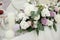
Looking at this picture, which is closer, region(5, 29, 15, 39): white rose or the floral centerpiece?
region(5, 29, 15, 39): white rose

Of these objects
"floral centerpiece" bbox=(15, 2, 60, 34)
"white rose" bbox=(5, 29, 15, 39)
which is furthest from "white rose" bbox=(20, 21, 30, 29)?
"white rose" bbox=(5, 29, 15, 39)

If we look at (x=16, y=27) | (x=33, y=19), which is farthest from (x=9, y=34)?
(x=33, y=19)

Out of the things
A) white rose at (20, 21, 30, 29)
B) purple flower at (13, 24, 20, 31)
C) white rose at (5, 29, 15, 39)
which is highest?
white rose at (20, 21, 30, 29)

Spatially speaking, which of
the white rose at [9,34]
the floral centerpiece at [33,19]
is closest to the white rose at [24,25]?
the floral centerpiece at [33,19]

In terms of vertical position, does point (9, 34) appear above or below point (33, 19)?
below

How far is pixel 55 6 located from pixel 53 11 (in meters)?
0.09

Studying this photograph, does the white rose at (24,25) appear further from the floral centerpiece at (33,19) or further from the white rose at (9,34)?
the white rose at (9,34)

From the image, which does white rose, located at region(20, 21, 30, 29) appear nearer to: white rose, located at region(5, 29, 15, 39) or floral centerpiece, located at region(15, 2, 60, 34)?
floral centerpiece, located at region(15, 2, 60, 34)

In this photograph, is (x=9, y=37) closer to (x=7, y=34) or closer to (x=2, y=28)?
(x=7, y=34)

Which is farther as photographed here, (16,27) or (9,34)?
(16,27)

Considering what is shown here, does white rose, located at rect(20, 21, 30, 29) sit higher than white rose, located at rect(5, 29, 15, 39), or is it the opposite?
white rose, located at rect(20, 21, 30, 29)

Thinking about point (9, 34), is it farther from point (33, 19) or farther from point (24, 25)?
point (33, 19)

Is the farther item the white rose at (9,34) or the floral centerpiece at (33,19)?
the floral centerpiece at (33,19)

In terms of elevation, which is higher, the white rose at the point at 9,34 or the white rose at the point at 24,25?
the white rose at the point at 24,25
